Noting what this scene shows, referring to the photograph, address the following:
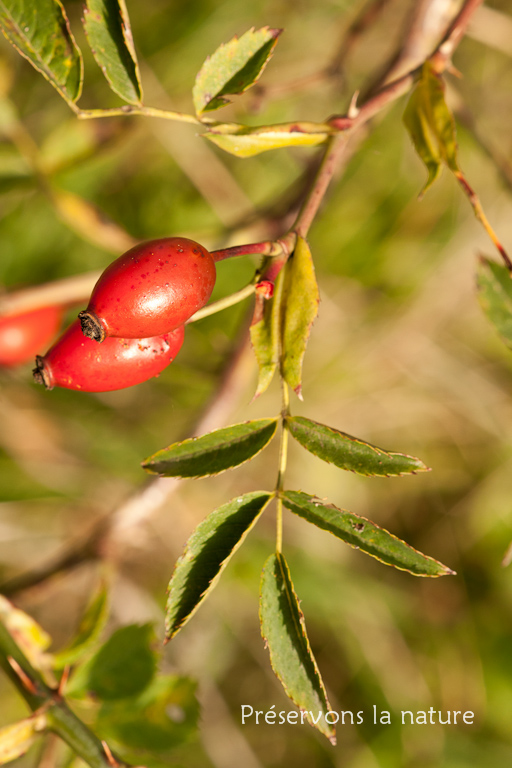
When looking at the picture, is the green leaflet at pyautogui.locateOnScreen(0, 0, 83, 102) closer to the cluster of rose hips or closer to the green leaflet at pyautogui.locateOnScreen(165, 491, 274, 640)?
the cluster of rose hips

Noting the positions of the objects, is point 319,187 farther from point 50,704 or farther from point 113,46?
point 50,704

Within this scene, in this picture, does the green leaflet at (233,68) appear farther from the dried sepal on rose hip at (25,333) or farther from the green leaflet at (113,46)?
the dried sepal on rose hip at (25,333)

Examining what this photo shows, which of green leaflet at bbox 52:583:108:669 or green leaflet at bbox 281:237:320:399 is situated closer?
green leaflet at bbox 281:237:320:399

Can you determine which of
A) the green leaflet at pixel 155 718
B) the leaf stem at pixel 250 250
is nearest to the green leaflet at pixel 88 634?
the green leaflet at pixel 155 718

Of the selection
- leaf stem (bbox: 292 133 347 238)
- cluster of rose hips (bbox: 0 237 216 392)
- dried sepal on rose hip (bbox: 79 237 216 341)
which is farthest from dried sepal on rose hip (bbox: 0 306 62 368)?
leaf stem (bbox: 292 133 347 238)

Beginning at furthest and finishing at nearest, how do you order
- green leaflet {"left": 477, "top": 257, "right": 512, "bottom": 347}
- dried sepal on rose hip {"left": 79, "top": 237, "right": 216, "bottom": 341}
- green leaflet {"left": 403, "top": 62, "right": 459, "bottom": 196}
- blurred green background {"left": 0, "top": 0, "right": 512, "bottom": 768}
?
blurred green background {"left": 0, "top": 0, "right": 512, "bottom": 768} → green leaflet {"left": 477, "top": 257, "right": 512, "bottom": 347} → green leaflet {"left": 403, "top": 62, "right": 459, "bottom": 196} → dried sepal on rose hip {"left": 79, "top": 237, "right": 216, "bottom": 341}

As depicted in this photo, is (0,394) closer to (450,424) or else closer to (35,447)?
(35,447)

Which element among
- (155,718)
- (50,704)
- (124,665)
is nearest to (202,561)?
(50,704)

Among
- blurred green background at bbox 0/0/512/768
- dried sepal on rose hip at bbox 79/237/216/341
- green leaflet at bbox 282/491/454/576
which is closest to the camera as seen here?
dried sepal on rose hip at bbox 79/237/216/341
